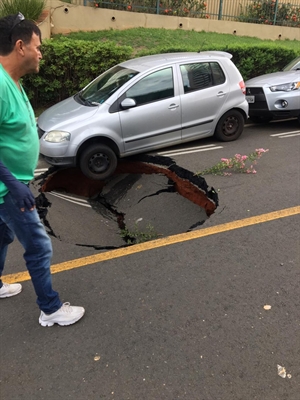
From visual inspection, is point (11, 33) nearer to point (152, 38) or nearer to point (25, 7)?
point (25, 7)

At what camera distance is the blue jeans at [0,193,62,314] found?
2436mm

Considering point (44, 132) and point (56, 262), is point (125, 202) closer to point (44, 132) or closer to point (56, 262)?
point (44, 132)

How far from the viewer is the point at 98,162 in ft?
19.6

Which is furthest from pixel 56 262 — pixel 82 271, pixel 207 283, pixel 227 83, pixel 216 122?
pixel 227 83

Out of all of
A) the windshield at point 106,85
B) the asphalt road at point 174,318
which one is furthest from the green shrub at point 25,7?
the asphalt road at point 174,318

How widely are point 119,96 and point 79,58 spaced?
3824 mm

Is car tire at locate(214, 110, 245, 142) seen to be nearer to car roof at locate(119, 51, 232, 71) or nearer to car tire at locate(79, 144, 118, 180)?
car roof at locate(119, 51, 232, 71)

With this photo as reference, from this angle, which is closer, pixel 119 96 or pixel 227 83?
pixel 119 96

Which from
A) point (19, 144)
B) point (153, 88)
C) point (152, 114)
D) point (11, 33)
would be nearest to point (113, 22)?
point (153, 88)

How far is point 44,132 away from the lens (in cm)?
582

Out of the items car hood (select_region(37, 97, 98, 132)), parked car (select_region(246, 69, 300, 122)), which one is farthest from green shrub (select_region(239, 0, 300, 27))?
car hood (select_region(37, 97, 98, 132))

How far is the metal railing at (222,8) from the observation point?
13911 mm

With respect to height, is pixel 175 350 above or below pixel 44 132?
below

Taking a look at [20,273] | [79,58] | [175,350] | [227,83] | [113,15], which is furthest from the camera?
[113,15]
